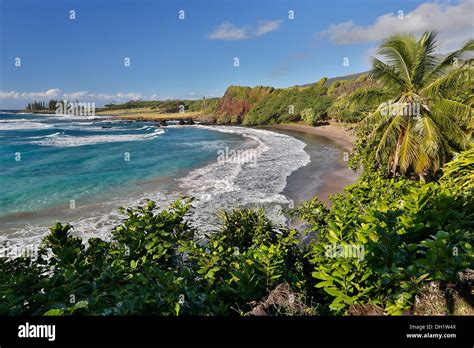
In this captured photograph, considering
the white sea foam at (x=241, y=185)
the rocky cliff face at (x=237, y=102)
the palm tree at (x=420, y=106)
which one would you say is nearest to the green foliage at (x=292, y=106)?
the rocky cliff face at (x=237, y=102)

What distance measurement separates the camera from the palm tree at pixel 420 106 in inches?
372

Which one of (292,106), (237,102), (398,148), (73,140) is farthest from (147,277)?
(237,102)

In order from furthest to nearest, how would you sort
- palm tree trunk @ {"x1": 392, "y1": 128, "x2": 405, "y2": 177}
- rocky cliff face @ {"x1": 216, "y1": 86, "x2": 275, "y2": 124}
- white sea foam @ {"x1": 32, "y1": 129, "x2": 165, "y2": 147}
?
rocky cliff face @ {"x1": 216, "y1": 86, "x2": 275, "y2": 124} → white sea foam @ {"x1": 32, "y1": 129, "x2": 165, "y2": 147} → palm tree trunk @ {"x1": 392, "y1": 128, "x2": 405, "y2": 177}

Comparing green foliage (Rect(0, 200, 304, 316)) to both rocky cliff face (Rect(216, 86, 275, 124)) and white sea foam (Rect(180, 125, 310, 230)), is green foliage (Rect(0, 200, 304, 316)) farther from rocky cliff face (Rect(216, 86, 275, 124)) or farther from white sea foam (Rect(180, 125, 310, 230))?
rocky cliff face (Rect(216, 86, 275, 124))

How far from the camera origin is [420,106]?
9953 millimetres

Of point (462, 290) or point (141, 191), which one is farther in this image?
point (141, 191)

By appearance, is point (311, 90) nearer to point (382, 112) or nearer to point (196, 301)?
point (382, 112)

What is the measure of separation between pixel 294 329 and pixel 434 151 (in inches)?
386

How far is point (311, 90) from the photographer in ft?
265

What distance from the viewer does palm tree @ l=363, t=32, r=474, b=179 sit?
945 centimetres

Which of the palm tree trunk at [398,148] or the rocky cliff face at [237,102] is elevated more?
the rocky cliff face at [237,102]

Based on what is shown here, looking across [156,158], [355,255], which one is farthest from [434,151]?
[156,158]

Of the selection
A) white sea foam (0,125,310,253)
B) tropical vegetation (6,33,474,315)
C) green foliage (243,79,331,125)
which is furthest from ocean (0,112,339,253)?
green foliage (243,79,331,125)

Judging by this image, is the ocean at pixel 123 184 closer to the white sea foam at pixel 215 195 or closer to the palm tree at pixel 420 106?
the white sea foam at pixel 215 195
